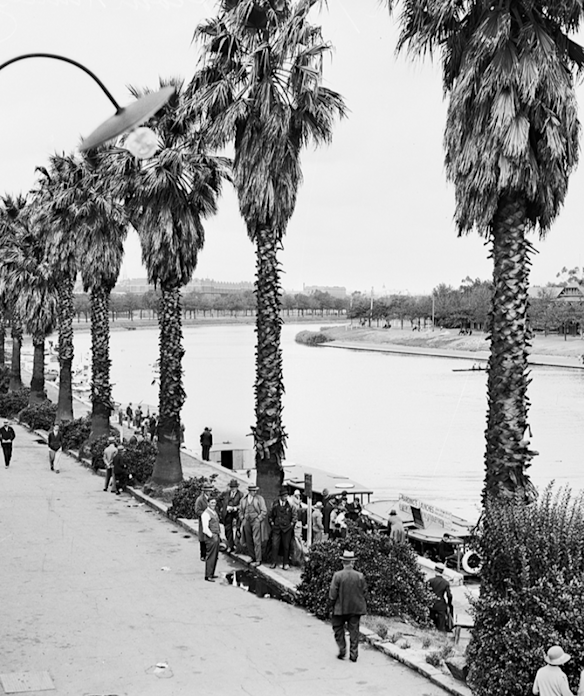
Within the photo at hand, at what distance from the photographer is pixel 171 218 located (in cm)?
2169

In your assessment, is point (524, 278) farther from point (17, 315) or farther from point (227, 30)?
point (17, 315)

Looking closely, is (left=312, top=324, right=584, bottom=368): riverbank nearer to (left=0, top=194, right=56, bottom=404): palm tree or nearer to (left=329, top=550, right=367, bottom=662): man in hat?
(left=0, top=194, right=56, bottom=404): palm tree

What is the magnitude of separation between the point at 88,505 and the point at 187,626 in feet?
30.0

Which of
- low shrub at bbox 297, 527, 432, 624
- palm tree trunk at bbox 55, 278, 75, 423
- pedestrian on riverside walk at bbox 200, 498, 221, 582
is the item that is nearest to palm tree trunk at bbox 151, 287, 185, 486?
pedestrian on riverside walk at bbox 200, 498, 221, 582

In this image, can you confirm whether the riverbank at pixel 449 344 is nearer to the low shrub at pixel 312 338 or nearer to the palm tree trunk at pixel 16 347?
the low shrub at pixel 312 338

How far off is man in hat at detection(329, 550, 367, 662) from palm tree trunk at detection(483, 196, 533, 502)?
2391mm

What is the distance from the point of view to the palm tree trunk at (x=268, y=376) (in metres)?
17.9

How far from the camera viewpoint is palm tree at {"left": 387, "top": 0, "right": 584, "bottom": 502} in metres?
11.6

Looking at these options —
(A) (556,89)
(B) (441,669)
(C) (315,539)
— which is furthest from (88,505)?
(A) (556,89)

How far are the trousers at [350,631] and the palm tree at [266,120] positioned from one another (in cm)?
752

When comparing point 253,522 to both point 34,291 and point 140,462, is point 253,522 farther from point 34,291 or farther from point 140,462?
point 34,291

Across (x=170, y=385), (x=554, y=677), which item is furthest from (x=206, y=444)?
(x=554, y=677)

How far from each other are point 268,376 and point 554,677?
10673 mm

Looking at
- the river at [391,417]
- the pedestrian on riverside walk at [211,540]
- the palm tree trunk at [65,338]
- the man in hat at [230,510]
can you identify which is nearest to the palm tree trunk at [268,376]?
the man in hat at [230,510]
